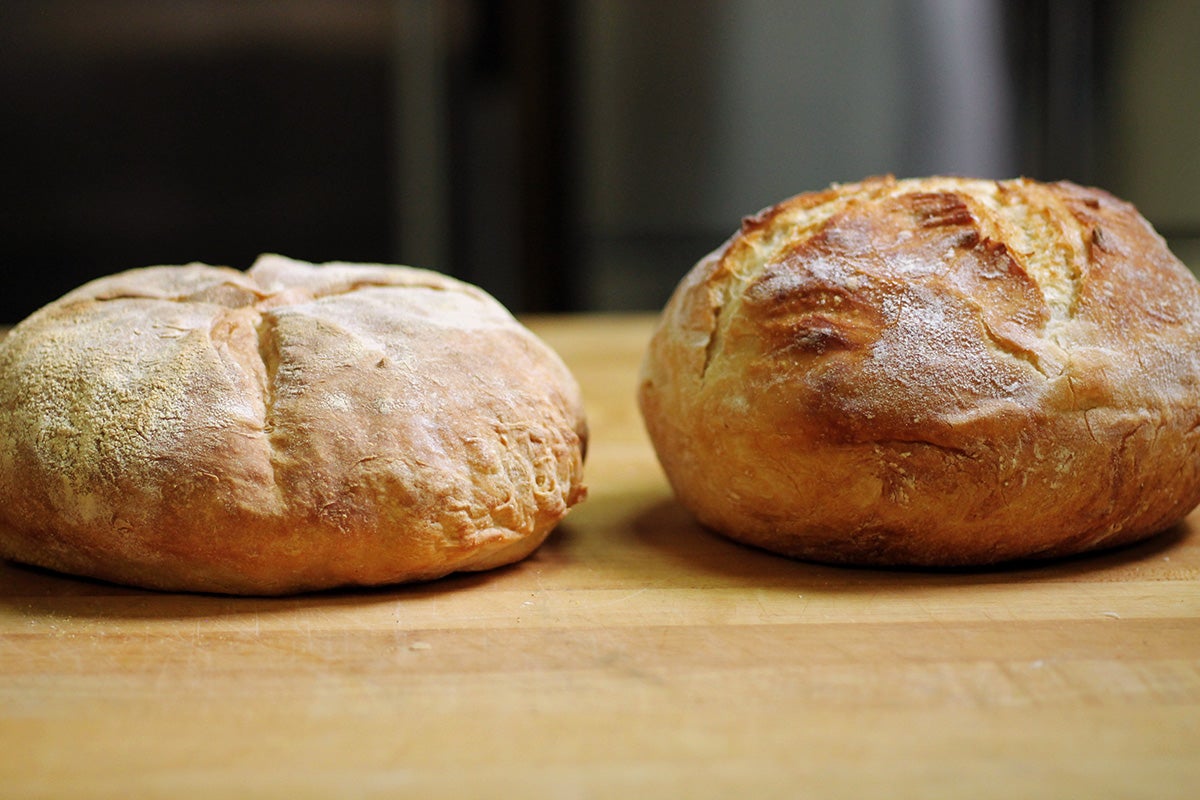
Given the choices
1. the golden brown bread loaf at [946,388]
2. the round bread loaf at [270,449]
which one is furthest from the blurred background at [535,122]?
the round bread loaf at [270,449]

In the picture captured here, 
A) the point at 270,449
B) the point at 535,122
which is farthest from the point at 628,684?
the point at 535,122

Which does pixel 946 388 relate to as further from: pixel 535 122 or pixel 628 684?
pixel 535 122

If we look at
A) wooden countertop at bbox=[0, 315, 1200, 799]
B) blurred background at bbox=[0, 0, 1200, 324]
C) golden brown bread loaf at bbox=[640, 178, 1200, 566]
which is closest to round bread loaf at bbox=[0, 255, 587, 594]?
wooden countertop at bbox=[0, 315, 1200, 799]

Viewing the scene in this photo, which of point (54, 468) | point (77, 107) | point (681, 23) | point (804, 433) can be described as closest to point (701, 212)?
point (681, 23)

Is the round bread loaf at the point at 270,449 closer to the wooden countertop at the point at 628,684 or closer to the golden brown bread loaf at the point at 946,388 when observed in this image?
the wooden countertop at the point at 628,684

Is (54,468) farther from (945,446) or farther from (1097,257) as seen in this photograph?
(1097,257)
